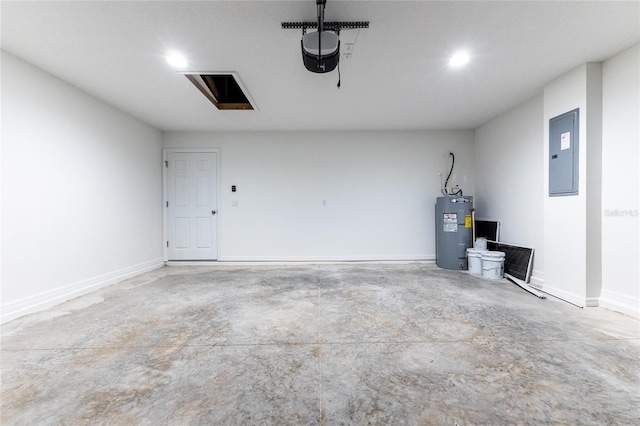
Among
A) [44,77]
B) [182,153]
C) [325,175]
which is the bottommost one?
[325,175]

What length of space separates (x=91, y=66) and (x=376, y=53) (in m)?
2.96

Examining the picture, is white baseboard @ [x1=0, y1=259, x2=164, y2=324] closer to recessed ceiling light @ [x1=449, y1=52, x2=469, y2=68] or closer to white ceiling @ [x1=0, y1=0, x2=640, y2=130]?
white ceiling @ [x1=0, y1=0, x2=640, y2=130]

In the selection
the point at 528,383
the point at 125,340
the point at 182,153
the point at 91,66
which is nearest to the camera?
the point at 528,383

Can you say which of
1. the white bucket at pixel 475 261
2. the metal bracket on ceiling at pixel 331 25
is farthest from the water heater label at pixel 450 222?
the metal bracket on ceiling at pixel 331 25

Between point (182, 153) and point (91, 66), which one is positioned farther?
point (182, 153)

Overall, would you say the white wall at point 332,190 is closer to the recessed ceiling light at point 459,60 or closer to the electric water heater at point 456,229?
the electric water heater at point 456,229

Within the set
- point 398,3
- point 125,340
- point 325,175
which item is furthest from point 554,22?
point 125,340

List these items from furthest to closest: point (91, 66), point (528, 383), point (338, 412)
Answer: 1. point (91, 66)
2. point (528, 383)
3. point (338, 412)

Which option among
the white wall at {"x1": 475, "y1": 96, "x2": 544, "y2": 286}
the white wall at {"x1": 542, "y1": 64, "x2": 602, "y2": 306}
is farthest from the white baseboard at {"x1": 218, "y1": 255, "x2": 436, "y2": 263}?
the white wall at {"x1": 542, "y1": 64, "x2": 602, "y2": 306}

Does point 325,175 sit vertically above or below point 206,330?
above

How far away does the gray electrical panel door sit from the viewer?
9.14 feet

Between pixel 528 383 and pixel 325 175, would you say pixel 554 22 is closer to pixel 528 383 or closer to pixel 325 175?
pixel 528 383

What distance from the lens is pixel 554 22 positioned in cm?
207

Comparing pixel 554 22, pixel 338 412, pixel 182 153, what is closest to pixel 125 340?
pixel 338 412
